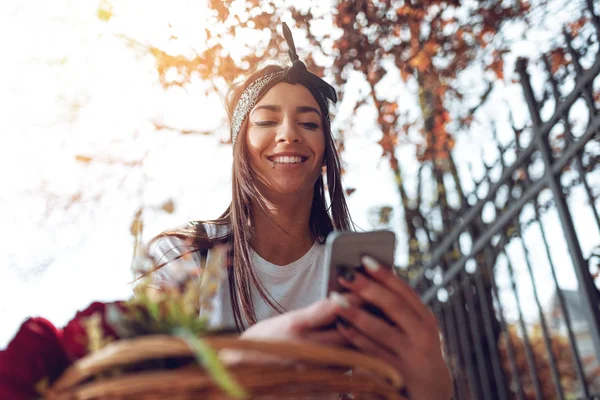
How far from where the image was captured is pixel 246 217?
205 cm

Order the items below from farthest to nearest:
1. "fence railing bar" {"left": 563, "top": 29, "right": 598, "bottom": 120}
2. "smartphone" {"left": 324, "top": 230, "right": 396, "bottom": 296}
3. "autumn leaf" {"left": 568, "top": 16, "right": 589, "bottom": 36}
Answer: "autumn leaf" {"left": 568, "top": 16, "right": 589, "bottom": 36}
"fence railing bar" {"left": 563, "top": 29, "right": 598, "bottom": 120}
"smartphone" {"left": 324, "top": 230, "right": 396, "bottom": 296}

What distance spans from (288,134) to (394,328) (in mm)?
1161

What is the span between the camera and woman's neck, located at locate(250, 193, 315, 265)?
2.04 metres

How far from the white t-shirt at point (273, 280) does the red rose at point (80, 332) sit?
0.85 m

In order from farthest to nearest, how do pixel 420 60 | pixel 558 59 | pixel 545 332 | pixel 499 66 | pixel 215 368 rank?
pixel 499 66, pixel 420 60, pixel 558 59, pixel 545 332, pixel 215 368

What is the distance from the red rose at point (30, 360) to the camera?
814 mm

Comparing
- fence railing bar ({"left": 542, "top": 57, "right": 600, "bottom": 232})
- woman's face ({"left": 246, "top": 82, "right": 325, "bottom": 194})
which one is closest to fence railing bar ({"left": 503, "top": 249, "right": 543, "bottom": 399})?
fence railing bar ({"left": 542, "top": 57, "right": 600, "bottom": 232})

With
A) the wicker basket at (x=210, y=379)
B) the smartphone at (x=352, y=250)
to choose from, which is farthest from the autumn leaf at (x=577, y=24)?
the wicker basket at (x=210, y=379)

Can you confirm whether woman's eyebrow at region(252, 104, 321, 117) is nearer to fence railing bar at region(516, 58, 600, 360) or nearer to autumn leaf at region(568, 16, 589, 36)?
fence railing bar at region(516, 58, 600, 360)

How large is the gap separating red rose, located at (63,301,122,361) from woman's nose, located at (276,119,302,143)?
1146 mm

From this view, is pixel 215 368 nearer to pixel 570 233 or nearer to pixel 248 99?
pixel 248 99

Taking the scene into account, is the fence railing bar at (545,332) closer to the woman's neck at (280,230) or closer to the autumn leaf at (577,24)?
the woman's neck at (280,230)

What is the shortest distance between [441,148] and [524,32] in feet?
5.60

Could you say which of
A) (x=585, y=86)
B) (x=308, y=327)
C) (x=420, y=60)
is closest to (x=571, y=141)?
(x=585, y=86)
